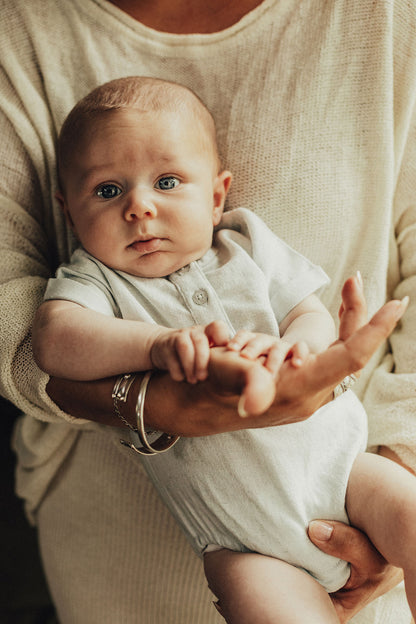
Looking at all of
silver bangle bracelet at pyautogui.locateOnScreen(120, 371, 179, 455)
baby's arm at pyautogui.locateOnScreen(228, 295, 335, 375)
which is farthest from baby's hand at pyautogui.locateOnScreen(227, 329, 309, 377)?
silver bangle bracelet at pyautogui.locateOnScreen(120, 371, 179, 455)

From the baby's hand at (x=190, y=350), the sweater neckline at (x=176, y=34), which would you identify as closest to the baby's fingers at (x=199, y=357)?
the baby's hand at (x=190, y=350)

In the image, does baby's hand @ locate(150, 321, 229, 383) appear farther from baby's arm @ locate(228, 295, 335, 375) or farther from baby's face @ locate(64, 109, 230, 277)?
baby's face @ locate(64, 109, 230, 277)

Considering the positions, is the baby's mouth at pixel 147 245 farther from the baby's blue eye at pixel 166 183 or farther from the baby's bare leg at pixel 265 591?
the baby's bare leg at pixel 265 591

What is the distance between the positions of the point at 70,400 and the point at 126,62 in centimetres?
70

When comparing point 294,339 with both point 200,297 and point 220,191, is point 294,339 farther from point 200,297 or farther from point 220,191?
point 220,191

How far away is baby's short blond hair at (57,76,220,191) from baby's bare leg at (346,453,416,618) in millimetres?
628

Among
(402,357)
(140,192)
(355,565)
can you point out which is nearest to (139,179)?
(140,192)

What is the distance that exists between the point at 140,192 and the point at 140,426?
15.0 inches

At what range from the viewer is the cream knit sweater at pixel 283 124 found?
3.59ft

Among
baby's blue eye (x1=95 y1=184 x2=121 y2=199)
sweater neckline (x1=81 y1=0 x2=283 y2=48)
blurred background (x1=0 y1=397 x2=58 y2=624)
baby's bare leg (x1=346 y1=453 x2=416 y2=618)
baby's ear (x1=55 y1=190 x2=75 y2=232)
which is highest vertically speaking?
sweater neckline (x1=81 y1=0 x2=283 y2=48)

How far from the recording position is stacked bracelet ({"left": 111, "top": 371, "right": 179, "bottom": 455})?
2.83 ft

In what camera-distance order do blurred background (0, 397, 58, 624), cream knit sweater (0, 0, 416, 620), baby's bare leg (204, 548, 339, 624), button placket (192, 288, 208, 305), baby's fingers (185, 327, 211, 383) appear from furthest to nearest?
1. blurred background (0, 397, 58, 624)
2. cream knit sweater (0, 0, 416, 620)
3. button placket (192, 288, 208, 305)
4. baby's bare leg (204, 548, 339, 624)
5. baby's fingers (185, 327, 211, 383)

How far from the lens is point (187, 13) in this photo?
1.20 meters

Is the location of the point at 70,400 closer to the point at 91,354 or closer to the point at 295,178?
the point at 91,354
